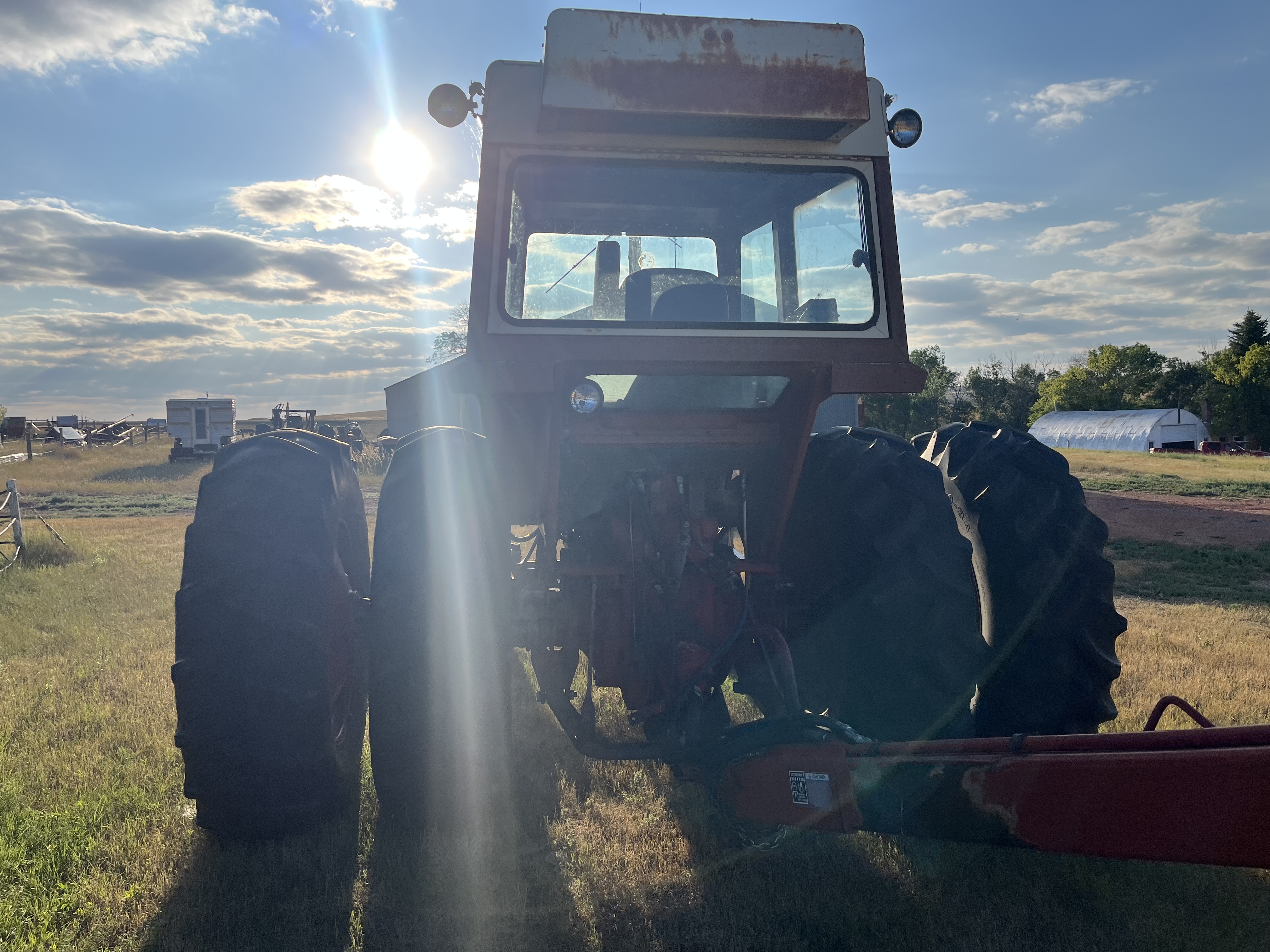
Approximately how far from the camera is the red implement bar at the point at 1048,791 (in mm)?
1706

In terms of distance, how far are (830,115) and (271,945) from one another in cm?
337

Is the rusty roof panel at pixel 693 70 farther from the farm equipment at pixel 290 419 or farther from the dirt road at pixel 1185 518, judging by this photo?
the farm equipment at pixel 290 419

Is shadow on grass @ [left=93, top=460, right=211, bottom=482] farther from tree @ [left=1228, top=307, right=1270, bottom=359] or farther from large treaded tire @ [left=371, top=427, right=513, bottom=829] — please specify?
tree @ [left=1228, top=307, right=1270, bottom=359]

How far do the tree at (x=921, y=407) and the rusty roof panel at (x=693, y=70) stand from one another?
3781cm

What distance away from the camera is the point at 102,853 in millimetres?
3193

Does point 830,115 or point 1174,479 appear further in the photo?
point 1174,479

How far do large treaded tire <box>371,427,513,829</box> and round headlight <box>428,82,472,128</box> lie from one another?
1237 millimetres

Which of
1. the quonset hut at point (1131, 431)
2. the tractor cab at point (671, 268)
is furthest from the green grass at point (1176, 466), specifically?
the tractor cab at point (671, 268)

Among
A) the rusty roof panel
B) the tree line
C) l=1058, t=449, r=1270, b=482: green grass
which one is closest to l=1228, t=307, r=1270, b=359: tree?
the tree line

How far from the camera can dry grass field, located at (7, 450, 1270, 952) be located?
270 centimetres

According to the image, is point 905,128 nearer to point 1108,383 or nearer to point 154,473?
point 154,473

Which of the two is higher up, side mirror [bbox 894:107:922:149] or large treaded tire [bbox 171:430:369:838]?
side mirror [bbox 894:107:922:149]

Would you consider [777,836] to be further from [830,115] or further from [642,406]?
[830,115]

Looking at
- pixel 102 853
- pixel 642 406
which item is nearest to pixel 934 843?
pixel 642 406
